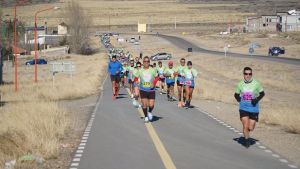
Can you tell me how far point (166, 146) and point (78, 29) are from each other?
305 ft

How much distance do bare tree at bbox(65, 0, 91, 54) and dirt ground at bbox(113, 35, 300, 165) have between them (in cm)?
978

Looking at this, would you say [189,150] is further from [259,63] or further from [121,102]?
[259,63]

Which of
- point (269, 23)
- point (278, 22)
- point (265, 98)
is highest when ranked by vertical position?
point (278, 22)

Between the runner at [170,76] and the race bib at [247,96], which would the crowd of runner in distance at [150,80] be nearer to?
the runner at [170,76]

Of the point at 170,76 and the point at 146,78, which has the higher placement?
the point at 146,78

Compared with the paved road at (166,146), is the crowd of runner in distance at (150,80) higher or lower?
higher

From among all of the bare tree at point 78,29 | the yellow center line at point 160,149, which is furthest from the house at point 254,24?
the yellow center line at point 160,149

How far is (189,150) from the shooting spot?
12594mm

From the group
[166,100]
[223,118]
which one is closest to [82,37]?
[166,100]

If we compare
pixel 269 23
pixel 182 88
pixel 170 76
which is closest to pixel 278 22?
pixel 269 23

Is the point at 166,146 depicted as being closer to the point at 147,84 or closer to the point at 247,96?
the point at 247,96

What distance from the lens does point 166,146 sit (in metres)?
13.1

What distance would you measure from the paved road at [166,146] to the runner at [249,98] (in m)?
0.64

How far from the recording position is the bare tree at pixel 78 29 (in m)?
104
